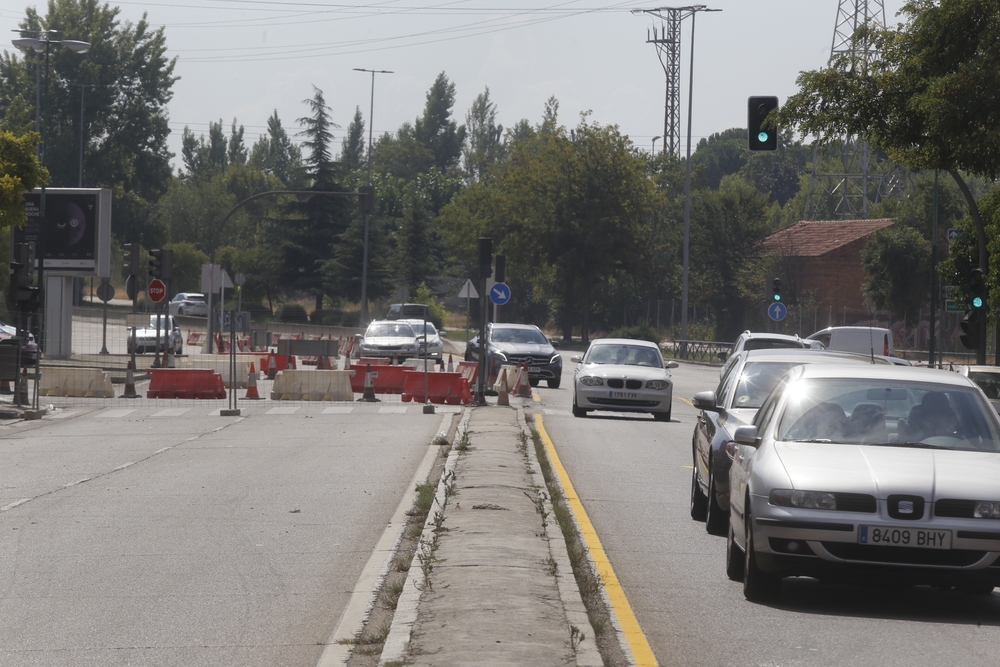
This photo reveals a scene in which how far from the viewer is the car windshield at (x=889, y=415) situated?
8.25 m

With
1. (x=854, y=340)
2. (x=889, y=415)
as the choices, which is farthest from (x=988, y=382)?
(x=854, y=340)

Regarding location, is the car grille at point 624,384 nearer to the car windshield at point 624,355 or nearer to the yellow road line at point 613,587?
the car windshield at point 624,355

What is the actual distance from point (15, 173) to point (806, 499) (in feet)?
72.6

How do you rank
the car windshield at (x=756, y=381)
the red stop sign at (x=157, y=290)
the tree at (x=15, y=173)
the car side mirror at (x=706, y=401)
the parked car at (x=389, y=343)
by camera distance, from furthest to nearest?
the parked car at (x=389, y=343) < the red stop sign at (x=157, y=290) < the tree at (x=15, y=173) < the car windshield at (x=756, y=381) < the car side mirror at (x=706, y=401)

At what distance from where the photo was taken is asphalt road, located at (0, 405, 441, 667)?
6.86m

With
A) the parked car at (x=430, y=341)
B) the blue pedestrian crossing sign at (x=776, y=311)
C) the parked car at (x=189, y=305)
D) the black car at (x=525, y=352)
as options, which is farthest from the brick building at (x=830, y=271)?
the parked car at (x=189, y=305)

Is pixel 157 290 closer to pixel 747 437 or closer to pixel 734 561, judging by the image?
pixel 734 561

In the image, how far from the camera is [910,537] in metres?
7.35

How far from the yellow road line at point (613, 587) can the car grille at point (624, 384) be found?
9.58 m

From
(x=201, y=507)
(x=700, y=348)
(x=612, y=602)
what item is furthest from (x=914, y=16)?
(x=700, y=348)

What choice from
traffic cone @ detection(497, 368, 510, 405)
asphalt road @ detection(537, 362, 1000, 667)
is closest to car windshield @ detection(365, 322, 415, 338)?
traffic cone @ detection(497, 368, 510, 405)

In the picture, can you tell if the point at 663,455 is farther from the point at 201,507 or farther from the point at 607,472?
the point at 201,507

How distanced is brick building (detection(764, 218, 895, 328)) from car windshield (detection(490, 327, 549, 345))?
3258 cm

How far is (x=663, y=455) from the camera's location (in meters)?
17.6
